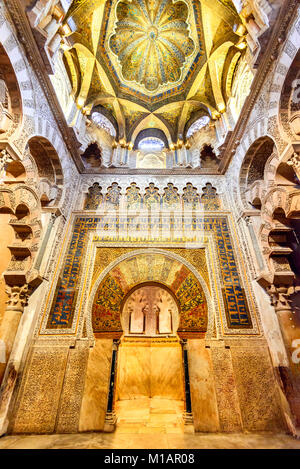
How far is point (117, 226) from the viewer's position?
539cm

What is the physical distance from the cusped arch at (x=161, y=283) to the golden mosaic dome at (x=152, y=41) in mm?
5570

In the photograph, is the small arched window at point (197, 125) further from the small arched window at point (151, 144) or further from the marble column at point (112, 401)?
the marble column at point (112, 401)

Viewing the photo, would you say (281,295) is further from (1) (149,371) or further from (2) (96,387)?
(1) (149,371)

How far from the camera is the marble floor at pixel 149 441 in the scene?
2.78 m

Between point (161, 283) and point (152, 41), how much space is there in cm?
700

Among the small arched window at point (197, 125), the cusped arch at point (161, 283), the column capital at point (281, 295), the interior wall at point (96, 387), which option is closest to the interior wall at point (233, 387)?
the cusped arch at point (161, 283)

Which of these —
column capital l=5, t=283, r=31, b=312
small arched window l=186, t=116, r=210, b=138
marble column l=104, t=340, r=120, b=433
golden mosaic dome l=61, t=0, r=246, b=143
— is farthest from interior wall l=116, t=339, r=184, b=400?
golden mosaic dome l=61, t=0, r=246, b=143

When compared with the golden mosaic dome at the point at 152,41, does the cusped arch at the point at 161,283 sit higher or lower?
lower

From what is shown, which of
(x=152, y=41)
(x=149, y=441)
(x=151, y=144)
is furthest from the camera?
(x=151, y=144)

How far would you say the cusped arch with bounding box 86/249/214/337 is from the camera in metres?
4.17

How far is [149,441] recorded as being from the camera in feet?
9.43

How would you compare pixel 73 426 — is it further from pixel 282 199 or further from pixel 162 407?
pixel 282 199

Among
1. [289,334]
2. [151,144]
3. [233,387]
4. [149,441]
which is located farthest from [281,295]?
[151,144]

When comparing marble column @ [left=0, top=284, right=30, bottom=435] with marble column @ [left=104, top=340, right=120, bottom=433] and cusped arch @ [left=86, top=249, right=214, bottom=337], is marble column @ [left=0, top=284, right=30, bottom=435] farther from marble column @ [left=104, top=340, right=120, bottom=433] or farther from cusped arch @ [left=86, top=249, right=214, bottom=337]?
marble column @ [left=104, top=340, right=120, bottom=433]
